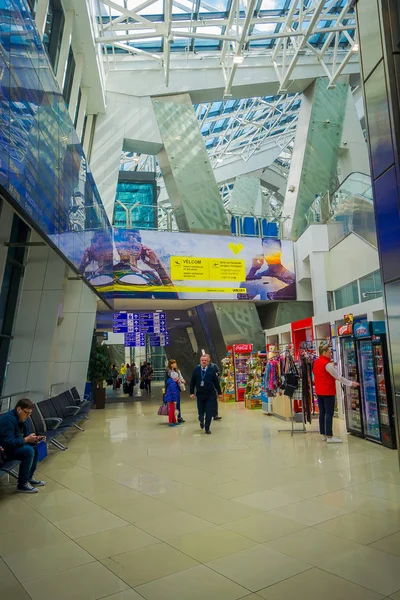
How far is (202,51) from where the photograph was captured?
19.7m

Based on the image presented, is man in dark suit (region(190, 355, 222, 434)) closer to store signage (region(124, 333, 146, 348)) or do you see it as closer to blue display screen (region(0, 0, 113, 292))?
blue display screen (region(0, 0, 113, 292))

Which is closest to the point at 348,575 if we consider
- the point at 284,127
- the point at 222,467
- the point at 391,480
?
the point at 391,480

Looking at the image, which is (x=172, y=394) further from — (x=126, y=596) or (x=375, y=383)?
(x=126, y=596)

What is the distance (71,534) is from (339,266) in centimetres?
1316

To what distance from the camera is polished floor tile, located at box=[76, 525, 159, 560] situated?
10.4 feet

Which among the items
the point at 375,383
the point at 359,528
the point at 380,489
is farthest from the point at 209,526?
the point at 375,383

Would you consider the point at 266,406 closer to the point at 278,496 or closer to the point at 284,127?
the point at 278,496

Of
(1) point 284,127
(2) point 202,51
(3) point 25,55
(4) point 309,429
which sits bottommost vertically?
(4) point 309,429

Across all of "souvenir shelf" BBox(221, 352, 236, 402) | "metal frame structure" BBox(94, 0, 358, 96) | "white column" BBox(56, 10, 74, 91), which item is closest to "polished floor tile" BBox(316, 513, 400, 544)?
"souvenir shelf" BBox(221, 352, 236, 402)

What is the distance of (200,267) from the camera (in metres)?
17.2

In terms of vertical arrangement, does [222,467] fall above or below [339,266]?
below

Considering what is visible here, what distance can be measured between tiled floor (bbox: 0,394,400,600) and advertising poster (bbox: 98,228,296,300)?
1020cm

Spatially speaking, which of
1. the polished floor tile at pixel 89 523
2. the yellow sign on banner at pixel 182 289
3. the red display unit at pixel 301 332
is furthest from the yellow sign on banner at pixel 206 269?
the polished floor tile at pixel 89 523

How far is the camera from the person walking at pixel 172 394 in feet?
31.3
